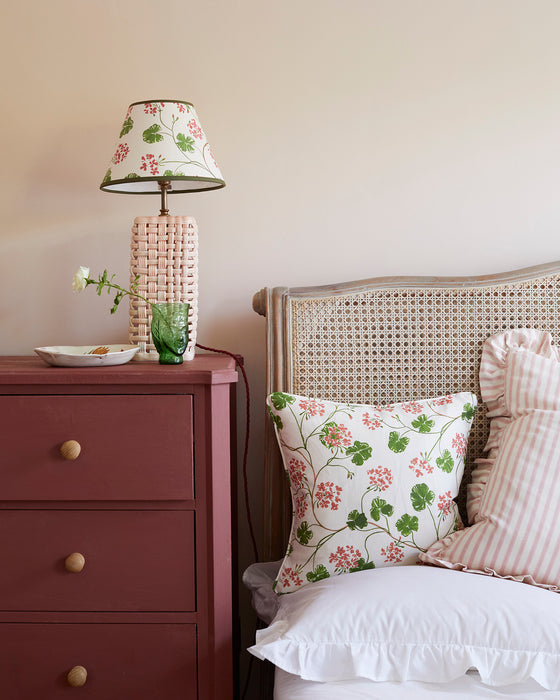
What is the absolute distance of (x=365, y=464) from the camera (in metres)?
1.42

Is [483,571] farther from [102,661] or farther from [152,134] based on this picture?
[152,134]

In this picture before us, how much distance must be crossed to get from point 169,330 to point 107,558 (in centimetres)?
44

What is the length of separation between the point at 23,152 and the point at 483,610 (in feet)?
4.81

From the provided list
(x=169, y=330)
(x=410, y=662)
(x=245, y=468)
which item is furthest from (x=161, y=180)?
(x=410, y=662)

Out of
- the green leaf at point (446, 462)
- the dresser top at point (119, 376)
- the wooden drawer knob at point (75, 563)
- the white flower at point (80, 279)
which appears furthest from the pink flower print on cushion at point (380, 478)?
the white flower at point (80, 279)

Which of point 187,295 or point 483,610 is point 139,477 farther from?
point 483,610

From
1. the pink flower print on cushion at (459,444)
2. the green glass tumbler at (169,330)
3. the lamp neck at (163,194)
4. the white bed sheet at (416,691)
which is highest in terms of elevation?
the lamp neck at (163,194)

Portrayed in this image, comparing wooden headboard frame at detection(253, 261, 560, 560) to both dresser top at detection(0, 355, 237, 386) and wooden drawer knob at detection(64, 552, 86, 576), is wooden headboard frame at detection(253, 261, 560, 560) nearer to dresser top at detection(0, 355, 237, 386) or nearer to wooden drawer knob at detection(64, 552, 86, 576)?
dresser top at detection(0, 355, 237, 386)

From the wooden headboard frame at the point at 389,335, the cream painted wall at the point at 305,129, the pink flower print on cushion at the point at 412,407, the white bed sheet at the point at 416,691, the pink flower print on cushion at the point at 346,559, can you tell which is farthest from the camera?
the cream painted wall at the point at 305,129

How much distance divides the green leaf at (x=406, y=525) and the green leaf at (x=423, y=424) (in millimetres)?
174

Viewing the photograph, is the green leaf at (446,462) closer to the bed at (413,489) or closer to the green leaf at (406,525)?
the bed at (413,489)

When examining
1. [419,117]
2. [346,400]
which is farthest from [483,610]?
[419,117]

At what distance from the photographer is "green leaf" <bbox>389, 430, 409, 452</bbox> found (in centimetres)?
143

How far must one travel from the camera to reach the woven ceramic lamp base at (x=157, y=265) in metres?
1.54
